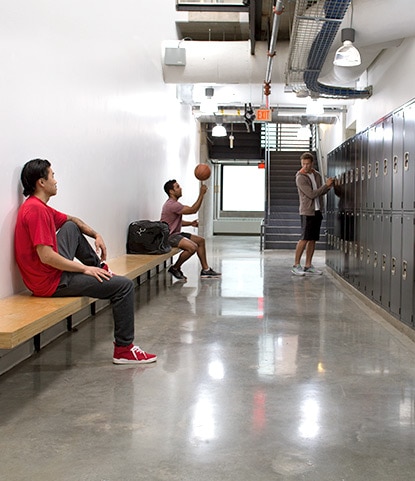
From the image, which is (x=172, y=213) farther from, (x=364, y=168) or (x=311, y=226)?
(x=364, y=168)

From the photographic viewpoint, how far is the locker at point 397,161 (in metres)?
4.52

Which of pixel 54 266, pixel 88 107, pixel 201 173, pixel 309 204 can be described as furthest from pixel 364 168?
pixel 54 266

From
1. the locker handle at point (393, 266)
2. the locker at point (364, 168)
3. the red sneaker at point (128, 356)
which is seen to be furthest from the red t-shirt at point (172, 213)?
the red sneaker at point (128, 356)

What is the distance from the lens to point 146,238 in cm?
676

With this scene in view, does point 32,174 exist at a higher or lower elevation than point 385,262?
higher

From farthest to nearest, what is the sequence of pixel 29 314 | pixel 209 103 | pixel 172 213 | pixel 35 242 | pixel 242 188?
pixel 242 188, pixel 209 103, pixel 172 213, pixel 35 242, pixel 29 314

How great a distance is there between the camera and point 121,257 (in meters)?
6.36

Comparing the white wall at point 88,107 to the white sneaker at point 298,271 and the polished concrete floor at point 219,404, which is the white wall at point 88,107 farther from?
the white sneaker at point 298,271

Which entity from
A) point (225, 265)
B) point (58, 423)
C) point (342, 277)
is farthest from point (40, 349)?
point (225, 265)

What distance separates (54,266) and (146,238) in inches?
137

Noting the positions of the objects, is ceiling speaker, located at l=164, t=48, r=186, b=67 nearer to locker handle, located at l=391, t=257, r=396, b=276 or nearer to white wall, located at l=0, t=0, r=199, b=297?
white wall, located at l=0, t=0, r=199, b=297

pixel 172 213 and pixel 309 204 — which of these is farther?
pixel 309 204

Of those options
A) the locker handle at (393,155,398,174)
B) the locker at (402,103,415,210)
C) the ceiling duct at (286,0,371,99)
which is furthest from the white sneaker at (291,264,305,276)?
the locker at (402,103,415,210)

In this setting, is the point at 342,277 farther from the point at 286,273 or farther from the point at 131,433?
the point at 131,433
